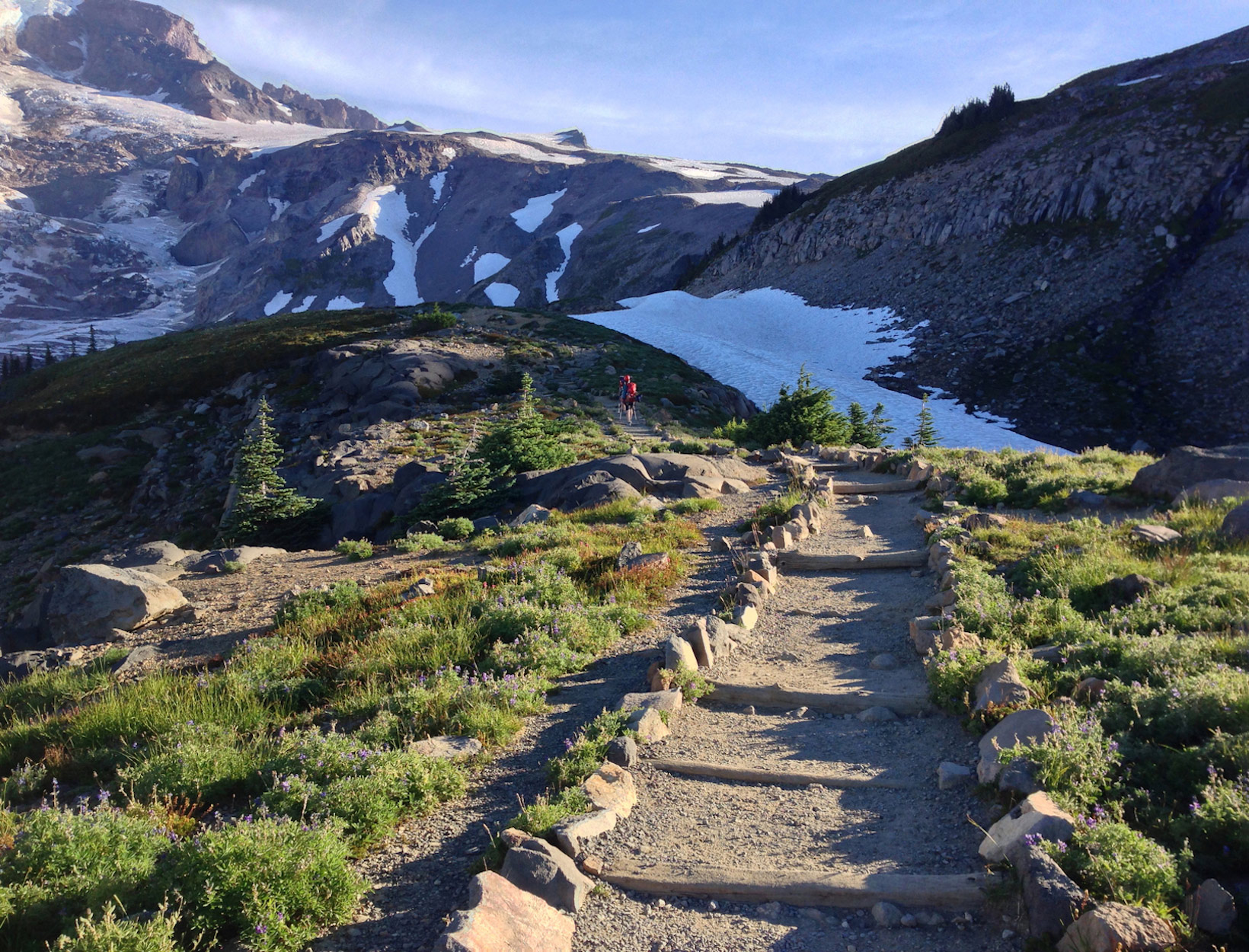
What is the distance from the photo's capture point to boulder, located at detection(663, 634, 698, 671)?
7.00 meters

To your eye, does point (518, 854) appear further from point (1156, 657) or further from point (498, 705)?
point (1156, 657)

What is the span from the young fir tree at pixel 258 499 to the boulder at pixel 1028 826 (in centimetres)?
1988

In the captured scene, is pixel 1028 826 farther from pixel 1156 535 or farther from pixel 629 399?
pixel 629 399

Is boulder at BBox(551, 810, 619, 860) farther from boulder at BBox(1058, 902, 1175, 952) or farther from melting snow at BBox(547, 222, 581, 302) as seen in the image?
melting snow at BBox(547, 222, 581, 302)

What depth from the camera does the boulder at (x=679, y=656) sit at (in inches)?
275

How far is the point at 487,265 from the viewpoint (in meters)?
157

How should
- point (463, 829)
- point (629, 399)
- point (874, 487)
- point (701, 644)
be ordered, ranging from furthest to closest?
1. point (629, 399)
2. point (874, 487)
3. point (701, 644)
4. point (463, 829)

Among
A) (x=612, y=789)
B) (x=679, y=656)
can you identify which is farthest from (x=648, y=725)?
(x=679, y=656)

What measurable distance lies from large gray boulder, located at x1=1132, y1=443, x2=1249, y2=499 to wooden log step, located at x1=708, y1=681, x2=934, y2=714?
9.28 meters

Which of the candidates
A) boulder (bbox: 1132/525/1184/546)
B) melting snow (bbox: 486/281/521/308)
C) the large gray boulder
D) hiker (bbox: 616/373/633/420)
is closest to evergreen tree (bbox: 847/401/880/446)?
hiker (bbox: 616/373/633/420)

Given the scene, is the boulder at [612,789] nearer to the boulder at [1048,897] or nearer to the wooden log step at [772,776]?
the wooden log step at [772,776]

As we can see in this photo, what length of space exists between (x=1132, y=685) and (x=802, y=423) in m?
20.9

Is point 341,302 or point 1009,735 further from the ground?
point 341,302

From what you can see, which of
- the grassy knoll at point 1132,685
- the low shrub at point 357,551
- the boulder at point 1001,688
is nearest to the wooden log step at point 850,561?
the grassy knoll at point 1132,685
